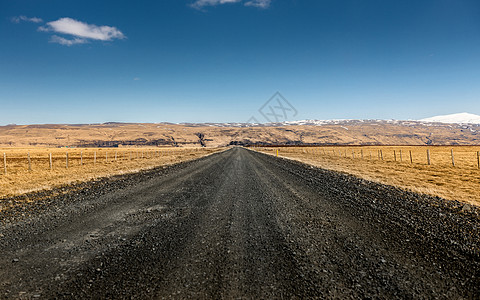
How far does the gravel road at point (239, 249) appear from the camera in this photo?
129 inches

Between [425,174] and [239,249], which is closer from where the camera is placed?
[239,249]

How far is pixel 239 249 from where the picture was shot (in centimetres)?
460

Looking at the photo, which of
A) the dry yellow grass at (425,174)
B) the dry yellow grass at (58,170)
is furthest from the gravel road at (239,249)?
the dry yellow grass at (58,170)

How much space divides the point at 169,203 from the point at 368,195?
841 cm

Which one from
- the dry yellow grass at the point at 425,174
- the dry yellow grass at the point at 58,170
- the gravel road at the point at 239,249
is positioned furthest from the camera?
the dry yellow grass at the point at 58,170

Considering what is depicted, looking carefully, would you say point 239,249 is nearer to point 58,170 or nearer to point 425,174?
point 425,174

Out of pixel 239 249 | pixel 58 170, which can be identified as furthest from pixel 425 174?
pixel 58 170

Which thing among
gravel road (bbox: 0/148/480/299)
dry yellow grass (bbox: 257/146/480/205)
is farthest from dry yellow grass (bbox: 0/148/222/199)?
dry yellow grass (bbox: 257/146/480/205)

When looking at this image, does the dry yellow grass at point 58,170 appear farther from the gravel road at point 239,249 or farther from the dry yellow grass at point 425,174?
the dry yellow grass at point 425,174

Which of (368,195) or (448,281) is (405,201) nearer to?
(368,195)

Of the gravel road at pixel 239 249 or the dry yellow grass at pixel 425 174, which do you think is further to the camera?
the dry yellow grass at pixel 425 174

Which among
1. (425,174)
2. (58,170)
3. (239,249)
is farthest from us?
(58,170)

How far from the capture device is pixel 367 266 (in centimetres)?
390

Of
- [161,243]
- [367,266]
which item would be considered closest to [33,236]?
[161,243]
